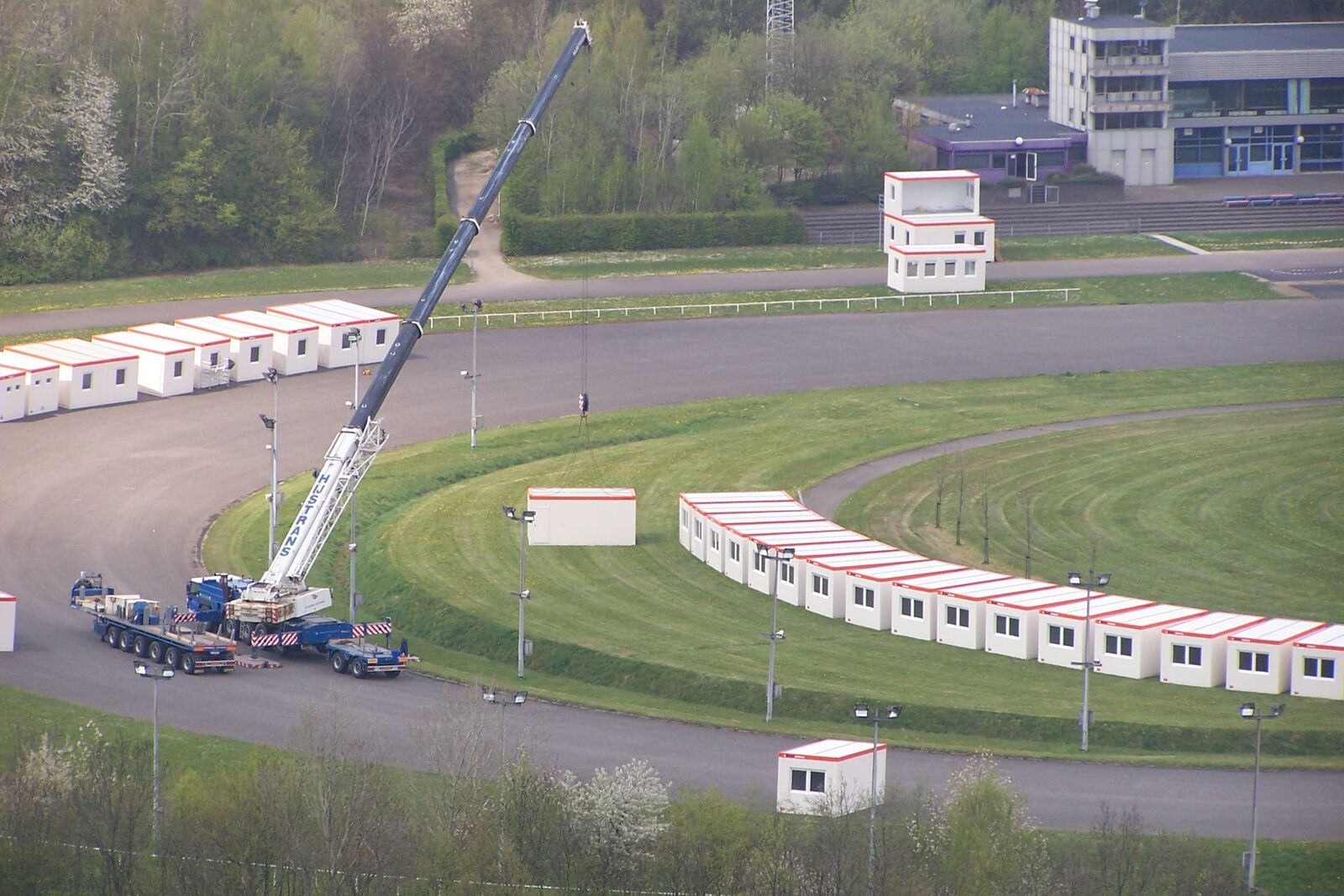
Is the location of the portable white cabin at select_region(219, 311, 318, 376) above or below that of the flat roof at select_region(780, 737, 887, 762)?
above

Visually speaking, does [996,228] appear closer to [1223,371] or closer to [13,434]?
[1223,371]

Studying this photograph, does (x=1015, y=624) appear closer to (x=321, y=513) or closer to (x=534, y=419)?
(x=321, y=513)

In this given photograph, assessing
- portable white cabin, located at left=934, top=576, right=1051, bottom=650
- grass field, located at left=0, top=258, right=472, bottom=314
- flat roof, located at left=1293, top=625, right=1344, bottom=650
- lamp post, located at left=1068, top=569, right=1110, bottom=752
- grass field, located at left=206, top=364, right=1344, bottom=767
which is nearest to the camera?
lamp post, located at left=1068, top=569, right=1110, bottom=752

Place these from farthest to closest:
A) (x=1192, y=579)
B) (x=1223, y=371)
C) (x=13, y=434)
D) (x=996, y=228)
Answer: (x=996, y=228) < (x=1223, y=371) < (x=13, y=434) < (x=1192, y=579)

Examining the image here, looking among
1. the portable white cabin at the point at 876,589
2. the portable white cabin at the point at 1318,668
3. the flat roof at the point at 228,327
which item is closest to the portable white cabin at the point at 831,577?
the portable white cabin at the point at 876,589

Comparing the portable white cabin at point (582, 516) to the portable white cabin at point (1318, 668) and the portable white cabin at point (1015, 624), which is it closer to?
the portable white cabin at point (1015, 624)

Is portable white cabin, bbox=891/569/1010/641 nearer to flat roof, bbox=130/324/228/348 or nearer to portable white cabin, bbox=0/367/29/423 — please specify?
portable white cabin, bbox=0/367/29/423

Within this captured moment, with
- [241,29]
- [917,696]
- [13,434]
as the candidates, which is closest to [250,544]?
[13,434]

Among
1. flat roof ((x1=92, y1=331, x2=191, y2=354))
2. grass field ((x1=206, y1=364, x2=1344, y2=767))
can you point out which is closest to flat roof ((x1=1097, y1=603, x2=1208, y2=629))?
grass field ((x1=206, y1=364, x2=1344, y2=767))
